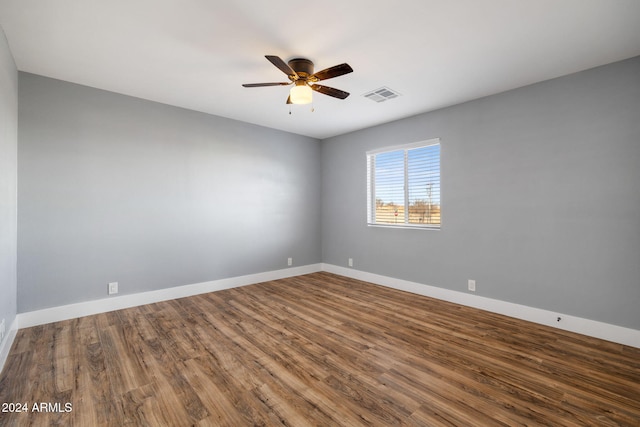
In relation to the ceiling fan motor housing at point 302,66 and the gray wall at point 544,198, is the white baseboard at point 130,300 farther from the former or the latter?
the ceiling fan motor housing at point 302,66

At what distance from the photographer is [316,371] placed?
2189 millimetres

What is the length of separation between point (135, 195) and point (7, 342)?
6.15ft

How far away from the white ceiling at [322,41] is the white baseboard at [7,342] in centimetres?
261

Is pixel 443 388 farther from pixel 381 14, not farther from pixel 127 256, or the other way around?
pixel 127 256

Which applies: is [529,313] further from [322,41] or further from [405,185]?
[322,41]

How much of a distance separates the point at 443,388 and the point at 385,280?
9.00 feet

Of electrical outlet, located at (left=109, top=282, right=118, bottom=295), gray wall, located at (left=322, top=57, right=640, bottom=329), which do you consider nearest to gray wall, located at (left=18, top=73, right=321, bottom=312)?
electrical outlet, located at (left=109, top=282, right=118, bottom=295)

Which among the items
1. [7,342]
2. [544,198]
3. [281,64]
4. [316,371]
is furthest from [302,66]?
[7,342]

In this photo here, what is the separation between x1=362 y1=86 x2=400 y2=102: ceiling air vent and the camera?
11.3 feet

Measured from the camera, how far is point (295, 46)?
250 cm

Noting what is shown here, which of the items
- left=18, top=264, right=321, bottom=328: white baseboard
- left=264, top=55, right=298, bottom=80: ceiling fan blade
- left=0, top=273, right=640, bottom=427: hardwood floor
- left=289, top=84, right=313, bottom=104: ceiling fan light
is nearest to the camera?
left=0, top=273, right=640, bottom=427: hardwood floor

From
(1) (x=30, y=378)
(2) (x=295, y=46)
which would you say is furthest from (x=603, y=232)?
(1) (x=30, y=378)

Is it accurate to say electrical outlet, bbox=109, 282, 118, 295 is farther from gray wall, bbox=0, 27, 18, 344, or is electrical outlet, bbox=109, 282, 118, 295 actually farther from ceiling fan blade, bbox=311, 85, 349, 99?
ceiling fan blade, bbox=311, 85, 349, 99

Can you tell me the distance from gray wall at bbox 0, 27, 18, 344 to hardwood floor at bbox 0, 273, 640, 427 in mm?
532
